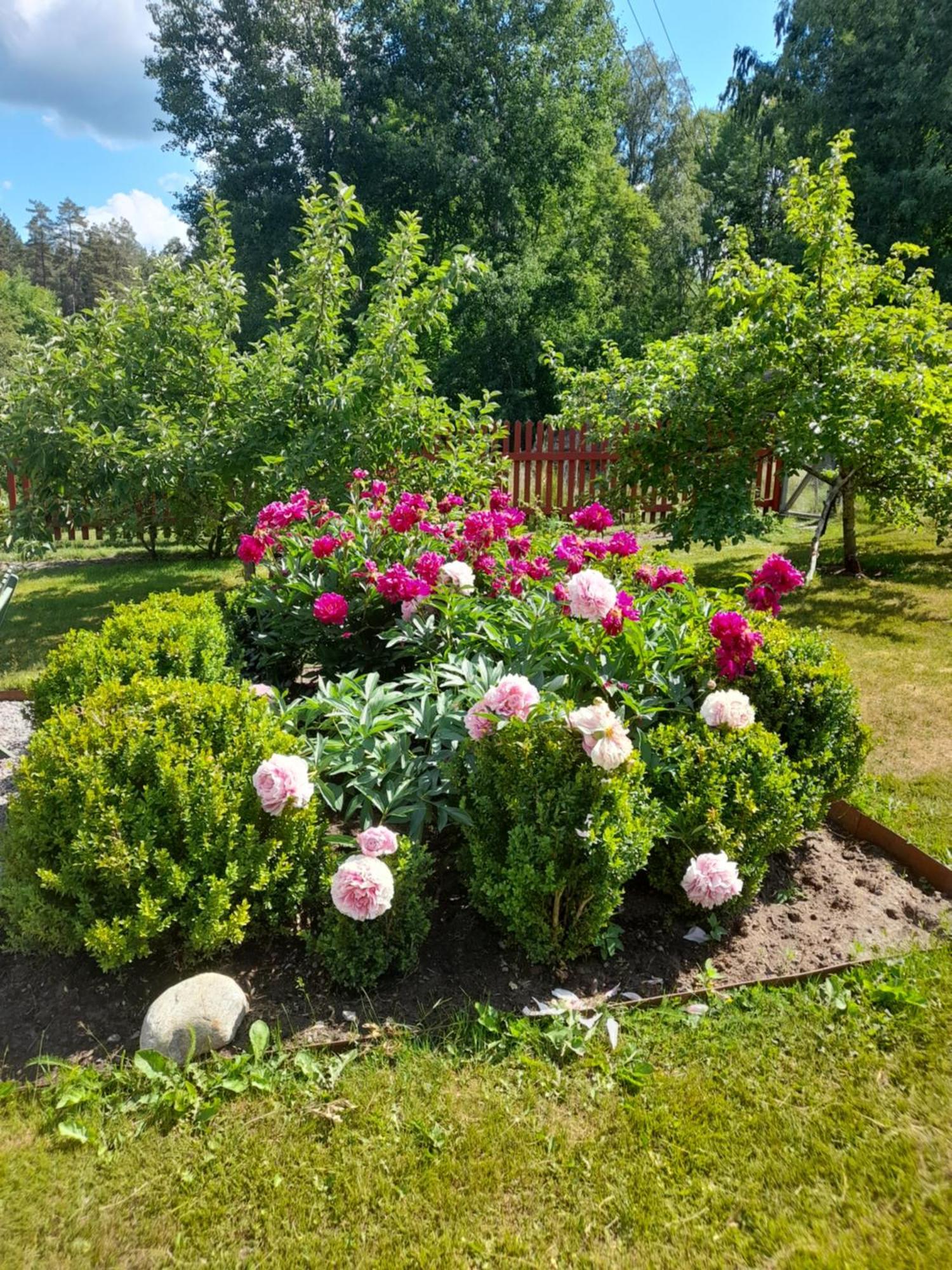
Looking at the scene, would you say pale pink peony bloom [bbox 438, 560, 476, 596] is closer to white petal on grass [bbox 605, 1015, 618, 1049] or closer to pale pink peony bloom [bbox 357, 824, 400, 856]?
pale pink peony bloom [bbox 357, 824, 400, 856]

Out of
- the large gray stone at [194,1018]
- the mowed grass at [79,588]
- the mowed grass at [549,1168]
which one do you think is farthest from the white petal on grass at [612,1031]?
the mowed grass at [79,588]

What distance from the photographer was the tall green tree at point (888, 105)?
1617cm

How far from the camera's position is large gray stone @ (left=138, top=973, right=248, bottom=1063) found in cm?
192

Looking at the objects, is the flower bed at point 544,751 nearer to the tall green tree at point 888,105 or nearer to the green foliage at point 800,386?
the green foliage at point 800,386

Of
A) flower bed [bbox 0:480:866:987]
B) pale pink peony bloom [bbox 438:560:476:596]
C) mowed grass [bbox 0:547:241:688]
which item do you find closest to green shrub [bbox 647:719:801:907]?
flower bed [bbox 0:480:866:987]

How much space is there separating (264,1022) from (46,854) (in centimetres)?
78

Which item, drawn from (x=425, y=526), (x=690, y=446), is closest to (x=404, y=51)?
(x=690, y=446)

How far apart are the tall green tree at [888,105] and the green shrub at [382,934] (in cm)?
1874

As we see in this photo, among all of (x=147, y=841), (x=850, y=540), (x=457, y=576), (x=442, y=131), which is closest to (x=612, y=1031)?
(x=147, y=841)

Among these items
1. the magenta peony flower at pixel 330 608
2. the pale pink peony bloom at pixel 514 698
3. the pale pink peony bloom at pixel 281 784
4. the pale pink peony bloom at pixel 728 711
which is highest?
the magenta peony flower at pixel 330 608

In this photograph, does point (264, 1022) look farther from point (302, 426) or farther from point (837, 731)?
point (302, 426)

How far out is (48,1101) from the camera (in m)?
1.82

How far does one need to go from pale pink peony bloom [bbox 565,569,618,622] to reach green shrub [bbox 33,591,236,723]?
1.39m

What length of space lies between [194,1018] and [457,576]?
5.60 feet
